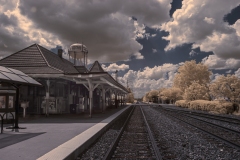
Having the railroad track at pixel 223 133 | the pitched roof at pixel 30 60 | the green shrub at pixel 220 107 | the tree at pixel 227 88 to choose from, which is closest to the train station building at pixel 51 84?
the pitched roof at pixel 30 60

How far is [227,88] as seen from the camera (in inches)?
1259

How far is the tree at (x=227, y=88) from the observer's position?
31.2 meters

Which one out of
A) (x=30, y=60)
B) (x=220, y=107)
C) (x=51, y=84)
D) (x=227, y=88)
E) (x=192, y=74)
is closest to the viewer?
(x=51, y=84)

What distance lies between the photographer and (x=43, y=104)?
2100cm

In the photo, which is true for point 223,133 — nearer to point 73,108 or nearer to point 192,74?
point 73,108

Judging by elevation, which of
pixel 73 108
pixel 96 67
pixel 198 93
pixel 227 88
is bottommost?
pixel 73 108

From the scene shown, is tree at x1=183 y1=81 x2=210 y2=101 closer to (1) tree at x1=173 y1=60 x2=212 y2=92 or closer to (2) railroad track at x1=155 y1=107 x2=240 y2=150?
(1) tree at x1=173 y1=60 x2=212 y2=92

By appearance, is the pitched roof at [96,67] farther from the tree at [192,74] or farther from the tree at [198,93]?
the tree at [192,74]

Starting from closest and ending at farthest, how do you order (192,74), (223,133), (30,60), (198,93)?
(223,133) < (30,60) < (198,93) < (192,74)

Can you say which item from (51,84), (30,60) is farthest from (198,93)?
(30,60)

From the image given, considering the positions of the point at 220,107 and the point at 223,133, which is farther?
the point at 220,107

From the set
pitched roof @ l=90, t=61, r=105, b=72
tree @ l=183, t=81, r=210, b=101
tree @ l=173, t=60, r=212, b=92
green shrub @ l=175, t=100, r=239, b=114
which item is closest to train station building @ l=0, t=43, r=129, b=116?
pitched roof @ l=90, t=61, r=105, b=72

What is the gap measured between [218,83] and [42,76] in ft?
86.0

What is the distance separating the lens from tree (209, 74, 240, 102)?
3117cm
